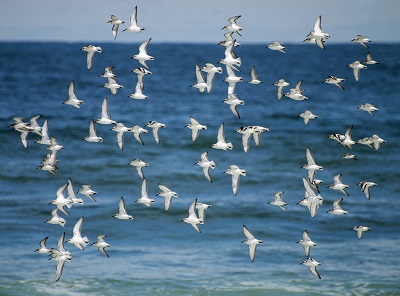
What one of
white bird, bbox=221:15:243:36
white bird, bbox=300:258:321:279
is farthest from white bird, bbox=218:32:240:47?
white bird, bbox=300:258:321:279

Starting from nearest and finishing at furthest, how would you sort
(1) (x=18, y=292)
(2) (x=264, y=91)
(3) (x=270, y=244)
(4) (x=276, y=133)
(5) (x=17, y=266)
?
(1) (x=18, y=292), (5) (x=17, y=266), (3) (x=270, y=244), (4) (x=276, y=133), (2) (x=264, y=91)

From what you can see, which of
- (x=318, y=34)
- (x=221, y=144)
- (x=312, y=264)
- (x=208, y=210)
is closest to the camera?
(x=312, y=264)

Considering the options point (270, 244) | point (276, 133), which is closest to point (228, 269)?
point (270, 244)

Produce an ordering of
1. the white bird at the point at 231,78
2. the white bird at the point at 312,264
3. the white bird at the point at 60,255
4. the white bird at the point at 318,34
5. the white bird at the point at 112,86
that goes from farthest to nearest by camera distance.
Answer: the white bird at the point at 112,86
the white bird at the point at 231,78
the white bird at the point at 318,34
the white bird at the point at 312,264
the white bird at the point at 60,255

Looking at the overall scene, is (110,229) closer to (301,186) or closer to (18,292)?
(18,292)

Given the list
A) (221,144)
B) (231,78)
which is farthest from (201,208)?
(231,78)

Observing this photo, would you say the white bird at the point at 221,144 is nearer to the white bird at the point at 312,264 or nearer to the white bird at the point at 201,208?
the white bird at the point at 201,208

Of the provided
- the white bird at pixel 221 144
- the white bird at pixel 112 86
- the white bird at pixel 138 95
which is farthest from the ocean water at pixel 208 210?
the white bird at pixel 112 86

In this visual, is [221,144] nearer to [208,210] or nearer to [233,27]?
[233,27]

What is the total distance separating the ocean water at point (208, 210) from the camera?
71.6 feet

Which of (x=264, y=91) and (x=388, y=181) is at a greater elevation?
(x=388, y=181)

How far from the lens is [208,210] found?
2889 cm

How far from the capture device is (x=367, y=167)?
118 ft

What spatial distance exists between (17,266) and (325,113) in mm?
31778
